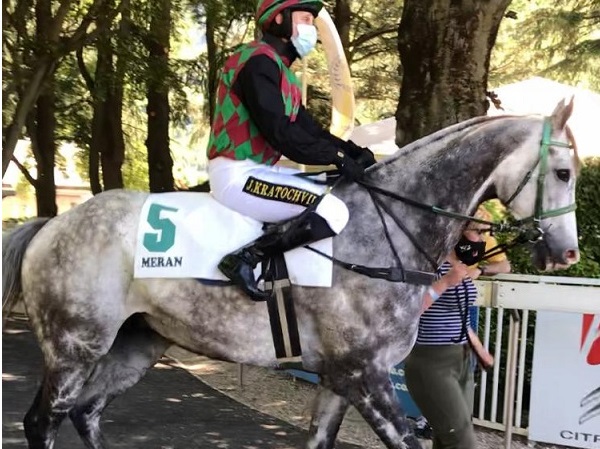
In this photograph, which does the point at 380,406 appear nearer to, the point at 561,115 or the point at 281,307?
the point at 281,307

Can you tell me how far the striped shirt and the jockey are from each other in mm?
971

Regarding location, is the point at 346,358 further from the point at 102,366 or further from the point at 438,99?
the point at 438,99

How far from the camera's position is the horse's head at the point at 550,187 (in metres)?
3.46

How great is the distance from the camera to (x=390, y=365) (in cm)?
360

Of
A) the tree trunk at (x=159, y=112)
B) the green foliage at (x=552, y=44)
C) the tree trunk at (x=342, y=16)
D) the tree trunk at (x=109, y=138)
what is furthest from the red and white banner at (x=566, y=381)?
the tree trunk at (x=109, y=138)

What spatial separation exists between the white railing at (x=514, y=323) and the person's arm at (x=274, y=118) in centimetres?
238

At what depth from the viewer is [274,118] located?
3447mm

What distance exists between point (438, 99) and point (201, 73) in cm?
1049

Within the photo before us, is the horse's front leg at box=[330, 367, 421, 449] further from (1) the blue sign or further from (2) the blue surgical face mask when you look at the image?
(1) the blue sign

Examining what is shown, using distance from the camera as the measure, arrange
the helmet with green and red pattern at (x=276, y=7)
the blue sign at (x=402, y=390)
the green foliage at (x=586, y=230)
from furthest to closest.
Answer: the green foliage at (x=586, y=230) → the blue sign at (x=402, y=390) → the helmet with green and red pattern at (x=276, y=7)

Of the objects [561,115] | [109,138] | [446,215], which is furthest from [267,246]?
[109,138]

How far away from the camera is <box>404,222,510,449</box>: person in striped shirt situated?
13.3ft

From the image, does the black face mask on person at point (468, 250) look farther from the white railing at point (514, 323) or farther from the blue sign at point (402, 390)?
the blue sign at point (402, 390)

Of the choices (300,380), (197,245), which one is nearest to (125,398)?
(300,380)
